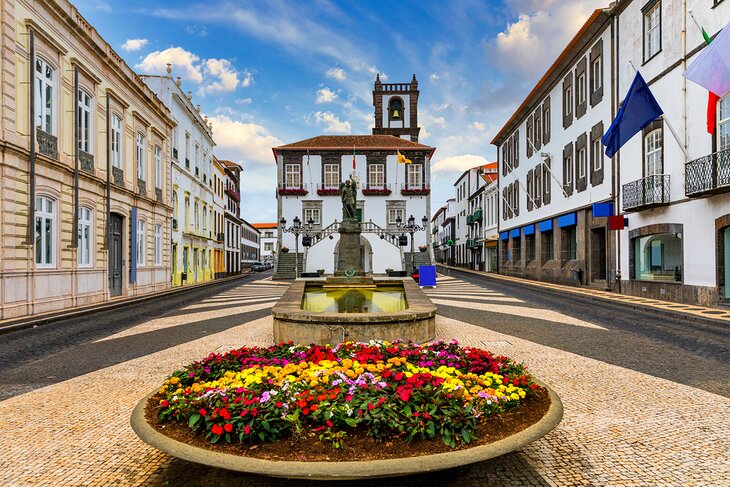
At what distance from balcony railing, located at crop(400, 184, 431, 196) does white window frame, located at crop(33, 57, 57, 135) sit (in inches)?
1086

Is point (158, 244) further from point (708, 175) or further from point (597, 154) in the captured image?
point (708, 175)

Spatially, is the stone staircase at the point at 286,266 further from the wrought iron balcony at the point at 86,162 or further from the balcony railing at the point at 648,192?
the balcony railing at the point at 648,192

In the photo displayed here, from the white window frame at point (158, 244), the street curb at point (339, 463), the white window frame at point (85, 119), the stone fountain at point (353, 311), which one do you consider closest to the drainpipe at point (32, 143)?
the white window frame at point (85, 119)

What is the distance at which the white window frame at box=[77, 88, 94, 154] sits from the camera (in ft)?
51.0

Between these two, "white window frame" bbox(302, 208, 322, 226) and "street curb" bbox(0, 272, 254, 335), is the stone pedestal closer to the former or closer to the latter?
"street curb" bbox(0, 272, 254, 335)

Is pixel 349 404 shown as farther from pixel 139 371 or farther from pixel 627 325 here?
pixel 627 325

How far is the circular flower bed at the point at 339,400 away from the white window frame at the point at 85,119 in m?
14.4

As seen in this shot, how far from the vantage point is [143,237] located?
21000 millimetres

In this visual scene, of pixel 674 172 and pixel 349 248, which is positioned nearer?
pixel 349 248

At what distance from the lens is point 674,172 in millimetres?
15617

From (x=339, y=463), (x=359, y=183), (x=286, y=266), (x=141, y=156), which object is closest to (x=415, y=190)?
(x=359, y=183)

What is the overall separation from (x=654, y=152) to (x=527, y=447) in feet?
54.1

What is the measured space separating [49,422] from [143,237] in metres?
17.9

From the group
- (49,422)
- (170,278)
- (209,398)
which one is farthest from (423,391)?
(170,278)
